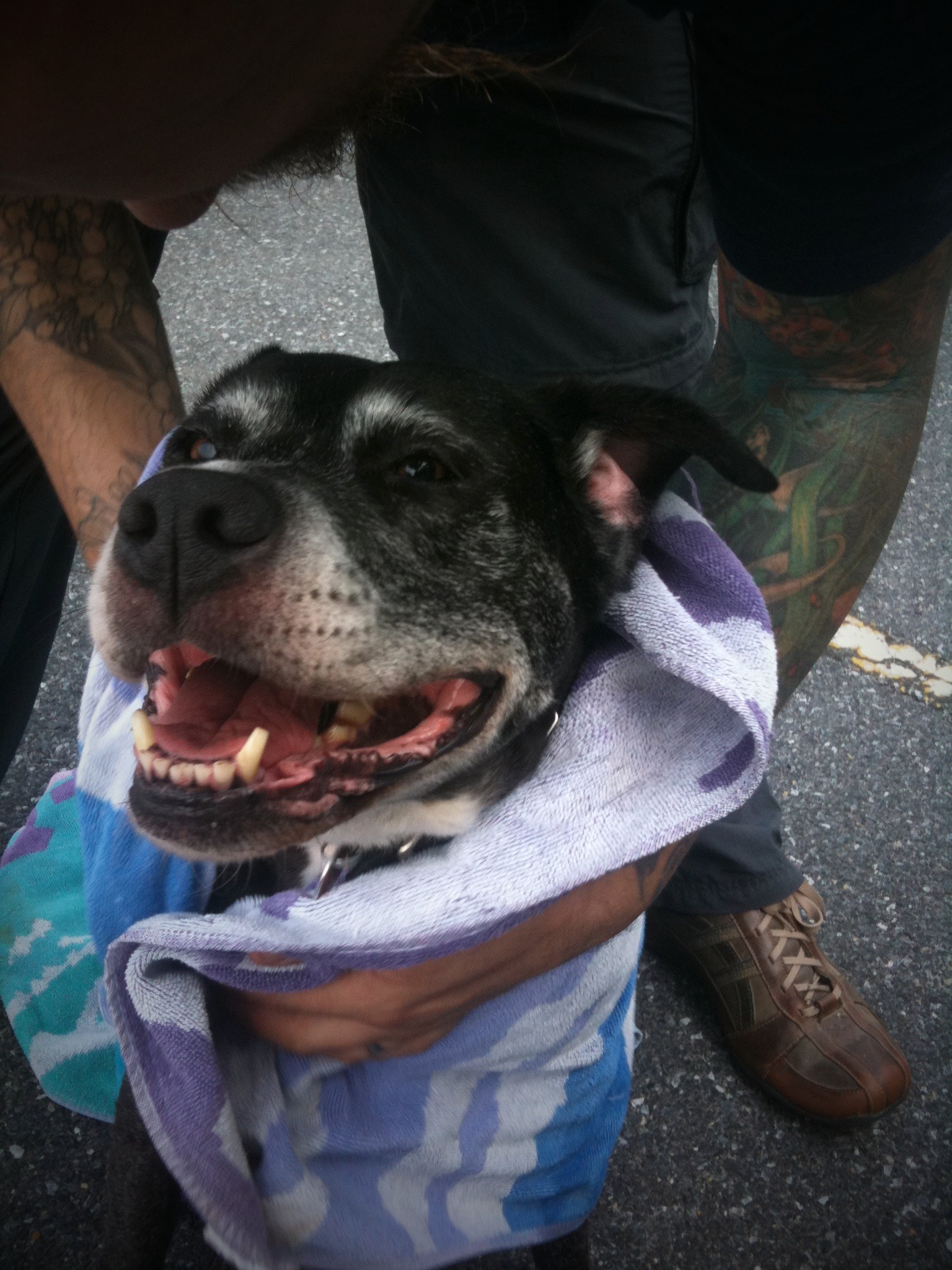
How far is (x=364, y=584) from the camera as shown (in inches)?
49.3

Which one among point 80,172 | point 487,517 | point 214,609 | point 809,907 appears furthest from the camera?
point 809,907

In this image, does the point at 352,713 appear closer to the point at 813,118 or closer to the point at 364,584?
the point at 364,584

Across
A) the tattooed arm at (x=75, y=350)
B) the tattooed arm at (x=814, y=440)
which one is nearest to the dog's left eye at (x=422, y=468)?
the tattooed arm at (x=75, y=350)

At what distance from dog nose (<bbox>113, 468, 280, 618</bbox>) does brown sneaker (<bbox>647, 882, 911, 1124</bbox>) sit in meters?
1.75

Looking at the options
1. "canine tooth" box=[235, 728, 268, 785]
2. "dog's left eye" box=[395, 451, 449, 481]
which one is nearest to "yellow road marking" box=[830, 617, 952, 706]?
"dog's left eye" box=[395, 451, 449, 481]

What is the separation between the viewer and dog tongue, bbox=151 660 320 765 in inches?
48.2

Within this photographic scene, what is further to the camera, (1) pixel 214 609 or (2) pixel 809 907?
(2) pixel 809 907

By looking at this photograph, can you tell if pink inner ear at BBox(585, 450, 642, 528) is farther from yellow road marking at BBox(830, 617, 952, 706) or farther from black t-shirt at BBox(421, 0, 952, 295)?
yellow road marking at BBox(830, 617, 952, 706)

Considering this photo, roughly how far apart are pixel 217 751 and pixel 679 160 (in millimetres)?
1652

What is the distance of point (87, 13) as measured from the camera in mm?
858

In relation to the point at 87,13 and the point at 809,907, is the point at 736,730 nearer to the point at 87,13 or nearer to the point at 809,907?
the point at 809,907

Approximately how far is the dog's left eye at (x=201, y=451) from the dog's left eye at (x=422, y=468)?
1.16 ft

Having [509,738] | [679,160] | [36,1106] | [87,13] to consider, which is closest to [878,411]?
[679,160]

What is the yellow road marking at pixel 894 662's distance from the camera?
10.4 ft
